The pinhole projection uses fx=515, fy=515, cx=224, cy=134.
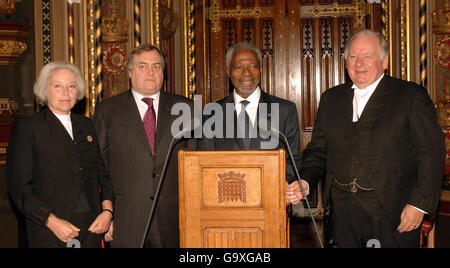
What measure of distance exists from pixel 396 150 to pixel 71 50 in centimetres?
261

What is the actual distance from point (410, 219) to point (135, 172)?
128 cm

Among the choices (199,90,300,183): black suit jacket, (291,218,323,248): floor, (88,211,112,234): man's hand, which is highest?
(199,90,300,183): black suit jacket

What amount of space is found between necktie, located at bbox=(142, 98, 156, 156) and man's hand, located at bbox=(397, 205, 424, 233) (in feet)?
3.93

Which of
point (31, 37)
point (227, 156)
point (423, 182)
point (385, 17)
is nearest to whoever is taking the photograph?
point (227, 156)

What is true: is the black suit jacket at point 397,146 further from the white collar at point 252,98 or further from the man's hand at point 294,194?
the white collar at point 252,98

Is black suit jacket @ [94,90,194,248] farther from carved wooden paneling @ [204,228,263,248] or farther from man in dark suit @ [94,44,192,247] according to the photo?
carved wooden paneling @ [204,228,263,248]

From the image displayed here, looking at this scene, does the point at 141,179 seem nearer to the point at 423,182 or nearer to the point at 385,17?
the point at 423,182

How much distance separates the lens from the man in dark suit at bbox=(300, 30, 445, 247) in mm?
2210

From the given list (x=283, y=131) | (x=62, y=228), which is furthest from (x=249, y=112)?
(x=62, y=228)

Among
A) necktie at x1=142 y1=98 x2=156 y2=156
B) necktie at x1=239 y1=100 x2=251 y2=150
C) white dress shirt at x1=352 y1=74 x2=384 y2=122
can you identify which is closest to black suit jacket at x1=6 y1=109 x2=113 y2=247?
necktie at x1=142 y1=98 x2=156 y2=156

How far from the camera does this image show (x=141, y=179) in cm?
250

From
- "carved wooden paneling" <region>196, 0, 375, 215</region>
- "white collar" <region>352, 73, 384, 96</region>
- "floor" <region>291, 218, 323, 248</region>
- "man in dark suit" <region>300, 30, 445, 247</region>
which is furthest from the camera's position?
"carved wooden paneling" <region>196, 0, 375, 215</region>

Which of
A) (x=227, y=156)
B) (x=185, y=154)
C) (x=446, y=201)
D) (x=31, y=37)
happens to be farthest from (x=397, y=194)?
(x=31, y=37)

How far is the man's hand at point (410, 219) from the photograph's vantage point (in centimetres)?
221
